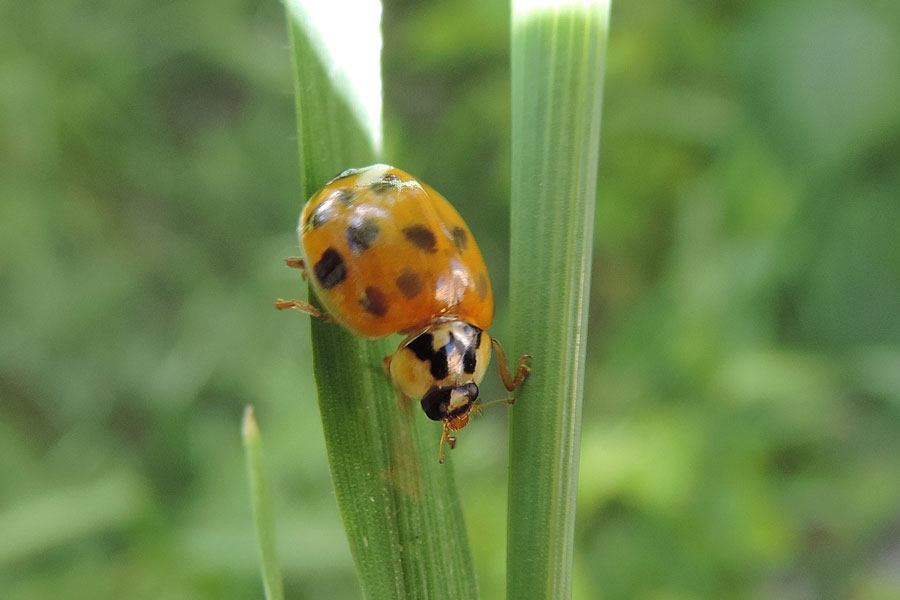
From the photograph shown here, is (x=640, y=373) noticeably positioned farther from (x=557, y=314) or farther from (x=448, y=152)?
(x=557, y=314)

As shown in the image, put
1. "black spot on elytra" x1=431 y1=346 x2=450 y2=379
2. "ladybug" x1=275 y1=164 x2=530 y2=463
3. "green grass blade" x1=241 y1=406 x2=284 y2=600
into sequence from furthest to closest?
"black spot on elytra" x1=431 y1=346 x2=450 y2=379
"ladybug" x1=275 y1=164 x2=530 y2=463
"green grass blade" x1=241 y1=406 x2=284 y2=600

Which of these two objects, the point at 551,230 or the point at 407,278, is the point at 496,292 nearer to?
the point at 407,278

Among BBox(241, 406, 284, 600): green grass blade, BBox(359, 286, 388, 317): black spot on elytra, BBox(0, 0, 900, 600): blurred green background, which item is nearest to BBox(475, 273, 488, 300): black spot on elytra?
BBox(359, 286, 388, 317): black spot on elytra

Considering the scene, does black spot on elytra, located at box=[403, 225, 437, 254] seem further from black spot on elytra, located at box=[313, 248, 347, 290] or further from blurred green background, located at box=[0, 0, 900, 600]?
blurred green background, located at box=[0, 0, 900, 600]

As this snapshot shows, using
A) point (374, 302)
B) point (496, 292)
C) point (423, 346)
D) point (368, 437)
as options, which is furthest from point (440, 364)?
point (496, 292)

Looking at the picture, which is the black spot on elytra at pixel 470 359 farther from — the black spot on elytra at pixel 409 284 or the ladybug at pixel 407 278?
the black spot on elytra at pixel 409 284

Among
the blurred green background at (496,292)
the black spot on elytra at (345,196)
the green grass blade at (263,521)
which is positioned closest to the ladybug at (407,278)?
the black spot on elytra at (345,196)
